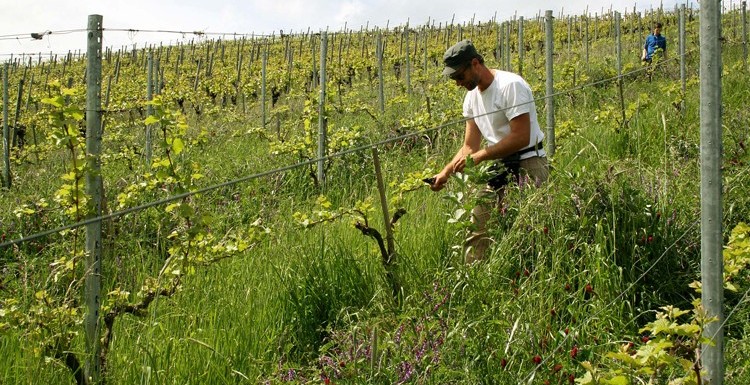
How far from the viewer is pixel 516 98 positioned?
155 inches

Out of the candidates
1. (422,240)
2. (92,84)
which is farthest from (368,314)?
(92,84)

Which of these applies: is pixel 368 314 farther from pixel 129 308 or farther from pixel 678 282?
pixel 678 282

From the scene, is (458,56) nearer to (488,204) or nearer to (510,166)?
(510,166)

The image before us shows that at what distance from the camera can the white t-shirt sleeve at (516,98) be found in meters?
3.93

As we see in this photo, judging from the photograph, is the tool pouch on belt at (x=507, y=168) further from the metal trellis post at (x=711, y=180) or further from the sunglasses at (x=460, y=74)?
the metal trellis post at (x=711, y=180)

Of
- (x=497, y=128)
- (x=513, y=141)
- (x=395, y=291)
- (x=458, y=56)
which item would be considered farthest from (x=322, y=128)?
(x=395, y=291)

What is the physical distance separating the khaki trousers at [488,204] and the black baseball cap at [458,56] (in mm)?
652

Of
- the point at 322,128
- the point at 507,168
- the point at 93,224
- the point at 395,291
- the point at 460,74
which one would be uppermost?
the point at 460,74

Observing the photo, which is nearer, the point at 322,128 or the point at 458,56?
the point at 458,56

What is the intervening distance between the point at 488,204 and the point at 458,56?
2.73ft

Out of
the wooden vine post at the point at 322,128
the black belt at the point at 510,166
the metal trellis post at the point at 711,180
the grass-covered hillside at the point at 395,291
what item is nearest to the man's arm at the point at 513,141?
the black belt at the point at 510,166

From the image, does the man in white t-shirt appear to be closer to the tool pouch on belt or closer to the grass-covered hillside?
the tool pouch on belt

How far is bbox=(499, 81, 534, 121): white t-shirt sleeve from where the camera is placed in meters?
3.93

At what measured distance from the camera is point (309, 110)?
7.69 metres
